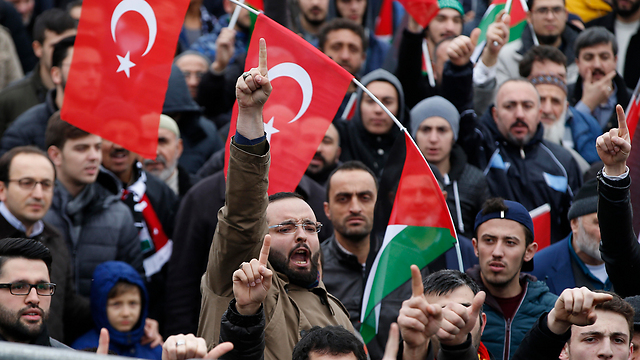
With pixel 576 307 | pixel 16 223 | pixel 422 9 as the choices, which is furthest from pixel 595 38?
pixel 16 223

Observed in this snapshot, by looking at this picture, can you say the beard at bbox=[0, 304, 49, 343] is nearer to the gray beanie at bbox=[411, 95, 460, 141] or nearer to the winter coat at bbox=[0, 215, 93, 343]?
the winter coat at bbox=[0, 215, 93, 343]

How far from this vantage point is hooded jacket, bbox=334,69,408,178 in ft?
23.5

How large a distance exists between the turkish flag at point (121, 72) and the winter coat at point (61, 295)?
0.95 metres

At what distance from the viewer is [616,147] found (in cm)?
441

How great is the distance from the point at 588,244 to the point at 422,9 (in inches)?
109

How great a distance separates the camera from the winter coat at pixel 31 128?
6.64 m

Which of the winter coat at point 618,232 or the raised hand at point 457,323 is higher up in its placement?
the winter coat at point 618,232

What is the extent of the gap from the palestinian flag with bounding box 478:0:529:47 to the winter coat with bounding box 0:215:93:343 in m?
4.71

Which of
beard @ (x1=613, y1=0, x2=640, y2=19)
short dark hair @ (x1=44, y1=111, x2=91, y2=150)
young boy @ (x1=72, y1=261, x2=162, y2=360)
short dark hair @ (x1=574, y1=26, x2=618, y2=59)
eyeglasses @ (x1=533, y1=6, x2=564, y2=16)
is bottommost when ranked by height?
young boy @ (x1=72, y1=261, x2=162, y2=360)

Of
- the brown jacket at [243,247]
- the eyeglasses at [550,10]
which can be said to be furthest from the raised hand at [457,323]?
the eyeglasses at [550,10]

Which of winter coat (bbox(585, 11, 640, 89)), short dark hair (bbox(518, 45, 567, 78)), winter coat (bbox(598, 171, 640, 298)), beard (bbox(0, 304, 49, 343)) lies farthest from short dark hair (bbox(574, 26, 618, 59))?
beard (bbox(0, 304, 49, 343))

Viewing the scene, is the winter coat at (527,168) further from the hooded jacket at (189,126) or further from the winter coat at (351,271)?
the hooded jacket at (189,126)

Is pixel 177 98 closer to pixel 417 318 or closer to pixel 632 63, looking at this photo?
pixel 417 318

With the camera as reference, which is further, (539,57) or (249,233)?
(539,57)
